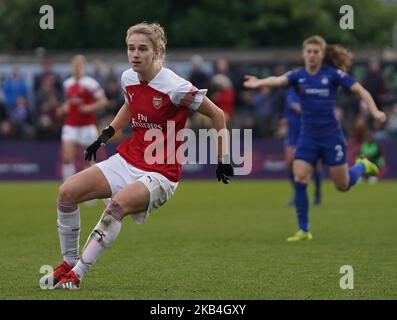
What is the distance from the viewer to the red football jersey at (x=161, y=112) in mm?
8914

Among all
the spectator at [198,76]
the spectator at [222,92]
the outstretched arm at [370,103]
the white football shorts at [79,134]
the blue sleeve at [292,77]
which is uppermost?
the spectator at [198,76]


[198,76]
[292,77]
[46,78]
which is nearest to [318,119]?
[292,77]

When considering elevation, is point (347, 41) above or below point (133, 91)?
above

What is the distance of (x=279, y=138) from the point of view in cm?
2662

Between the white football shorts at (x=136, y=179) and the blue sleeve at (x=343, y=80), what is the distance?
4.55 m

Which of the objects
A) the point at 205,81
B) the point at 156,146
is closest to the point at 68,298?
the point at 156,146

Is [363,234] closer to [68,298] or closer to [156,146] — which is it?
[156,146]

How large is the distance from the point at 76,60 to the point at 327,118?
23.7ft

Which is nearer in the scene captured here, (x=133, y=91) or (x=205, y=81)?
(x=133, y=91)

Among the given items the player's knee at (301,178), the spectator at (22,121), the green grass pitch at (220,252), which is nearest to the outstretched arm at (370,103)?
the player's knee at (301,178)

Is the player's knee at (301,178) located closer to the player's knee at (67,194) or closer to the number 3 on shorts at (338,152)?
the number 3 on shorts at (338,152)

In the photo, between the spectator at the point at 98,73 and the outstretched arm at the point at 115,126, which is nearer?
the outstretched arm at the point at 115,126

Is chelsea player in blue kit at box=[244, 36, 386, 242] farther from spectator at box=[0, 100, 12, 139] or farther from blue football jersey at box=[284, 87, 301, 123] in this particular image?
spectator at box=[0, 100, 12, 139]
